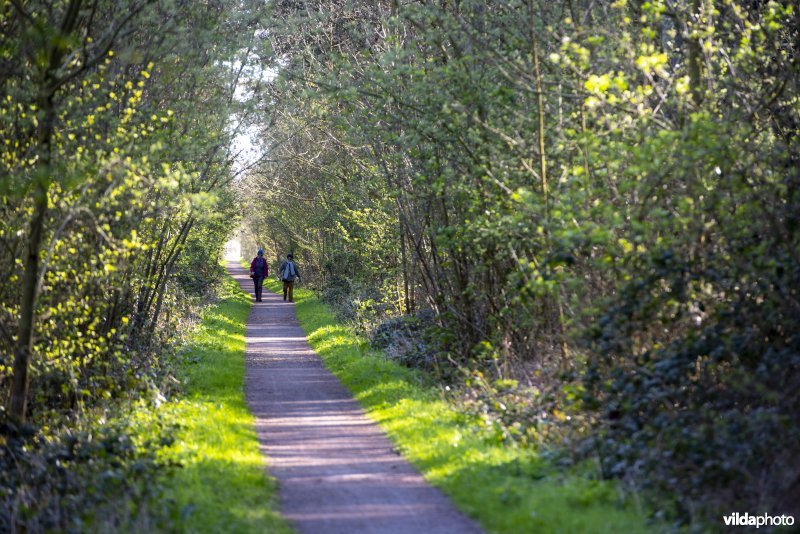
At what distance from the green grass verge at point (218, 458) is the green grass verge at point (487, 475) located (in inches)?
64.0

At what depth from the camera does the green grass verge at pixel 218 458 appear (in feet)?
25.0

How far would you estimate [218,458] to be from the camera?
9.80 m

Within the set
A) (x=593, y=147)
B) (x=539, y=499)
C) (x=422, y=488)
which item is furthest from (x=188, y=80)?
(x=539, y=499)

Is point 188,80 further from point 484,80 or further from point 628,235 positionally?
point 628,235

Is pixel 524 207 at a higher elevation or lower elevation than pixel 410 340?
higher

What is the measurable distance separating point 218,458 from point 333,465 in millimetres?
1169

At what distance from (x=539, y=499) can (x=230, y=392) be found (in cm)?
800

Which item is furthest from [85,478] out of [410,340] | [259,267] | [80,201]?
[259,267]

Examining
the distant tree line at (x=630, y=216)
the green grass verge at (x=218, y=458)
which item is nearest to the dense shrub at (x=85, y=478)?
the green grass verge at (x=218, y=458)

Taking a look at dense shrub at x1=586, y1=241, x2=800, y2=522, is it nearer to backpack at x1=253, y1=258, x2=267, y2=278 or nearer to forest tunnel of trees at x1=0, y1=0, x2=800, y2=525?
forest tunnel of trees at x1=0, y1=0, x2=800, y2=525

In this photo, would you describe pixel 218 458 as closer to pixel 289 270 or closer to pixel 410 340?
pixel 410 340

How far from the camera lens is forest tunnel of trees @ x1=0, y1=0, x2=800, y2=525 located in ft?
28.1

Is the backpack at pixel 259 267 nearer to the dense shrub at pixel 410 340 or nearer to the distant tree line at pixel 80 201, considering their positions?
the dense shrub at pixel 410 340

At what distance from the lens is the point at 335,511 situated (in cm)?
806
